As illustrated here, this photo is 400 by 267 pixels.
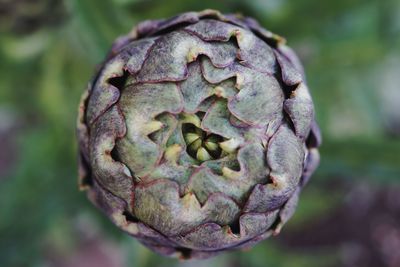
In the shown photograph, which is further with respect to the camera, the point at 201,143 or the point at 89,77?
the point at 89,77

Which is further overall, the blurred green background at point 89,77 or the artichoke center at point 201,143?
the blurred green background at point 89,77

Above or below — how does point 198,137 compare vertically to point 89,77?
above

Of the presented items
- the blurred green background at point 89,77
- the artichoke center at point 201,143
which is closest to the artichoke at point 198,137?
the artichoke center at point 201,143

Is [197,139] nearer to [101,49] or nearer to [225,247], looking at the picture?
[225,247]

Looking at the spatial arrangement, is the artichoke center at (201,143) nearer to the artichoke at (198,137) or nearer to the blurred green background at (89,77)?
the artichoke at (198,137)

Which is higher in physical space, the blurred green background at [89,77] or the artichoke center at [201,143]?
the artichoke center at [201,143]

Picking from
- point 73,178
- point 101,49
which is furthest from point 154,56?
point 73,178

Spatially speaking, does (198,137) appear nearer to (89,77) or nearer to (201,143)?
(201,143)

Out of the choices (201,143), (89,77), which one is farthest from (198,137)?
(89,77)

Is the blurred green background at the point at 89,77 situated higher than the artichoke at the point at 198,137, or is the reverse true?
the artichoke at the point at 198,137
